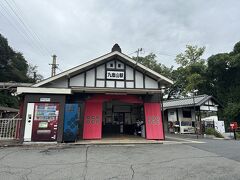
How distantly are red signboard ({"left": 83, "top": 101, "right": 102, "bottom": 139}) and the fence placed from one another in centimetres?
355

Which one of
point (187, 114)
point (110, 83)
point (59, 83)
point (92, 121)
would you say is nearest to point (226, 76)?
point (187, 114)

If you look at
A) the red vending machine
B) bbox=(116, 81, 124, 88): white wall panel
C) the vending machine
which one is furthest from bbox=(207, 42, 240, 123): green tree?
the red vending machine

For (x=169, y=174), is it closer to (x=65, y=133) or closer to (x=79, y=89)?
(x=65, y=133)

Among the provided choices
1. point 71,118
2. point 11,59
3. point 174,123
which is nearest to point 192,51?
point 174,123

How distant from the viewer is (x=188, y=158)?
678cm

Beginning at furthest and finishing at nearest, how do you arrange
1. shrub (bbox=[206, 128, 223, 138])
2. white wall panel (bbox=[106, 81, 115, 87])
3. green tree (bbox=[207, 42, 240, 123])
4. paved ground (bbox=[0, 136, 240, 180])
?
green tree (bbox=[207, 42, 240, 123]) < shrub (bbox=[206, 128, 223, 138]) < white wall panel (bbox=[106, 81, 115, 87]) < paved ground (bbox=[0, 136, 240, 180])

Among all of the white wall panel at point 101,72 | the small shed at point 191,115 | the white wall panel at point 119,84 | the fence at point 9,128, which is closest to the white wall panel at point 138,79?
the white wall panel at point 119,84

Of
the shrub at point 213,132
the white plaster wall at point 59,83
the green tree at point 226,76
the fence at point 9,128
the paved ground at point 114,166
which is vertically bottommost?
the paved ground at point 114,166

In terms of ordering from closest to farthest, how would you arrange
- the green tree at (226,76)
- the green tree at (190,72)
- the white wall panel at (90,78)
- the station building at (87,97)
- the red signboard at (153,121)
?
the station building at (87,97) < the white wall panel at (90,78) < the red signboard at (153,121) < the green tree at (226,76) < the green tree at (190,72)

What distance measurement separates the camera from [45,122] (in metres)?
9.73

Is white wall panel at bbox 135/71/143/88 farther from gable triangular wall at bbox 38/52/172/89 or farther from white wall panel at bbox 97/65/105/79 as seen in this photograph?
white wall panel at bbox 97/65/105/79

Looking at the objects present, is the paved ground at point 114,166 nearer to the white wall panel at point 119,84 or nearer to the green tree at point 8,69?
the white wall panel at point 119,84

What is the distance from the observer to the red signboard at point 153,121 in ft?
38.1

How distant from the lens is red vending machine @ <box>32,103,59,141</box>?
958cm
